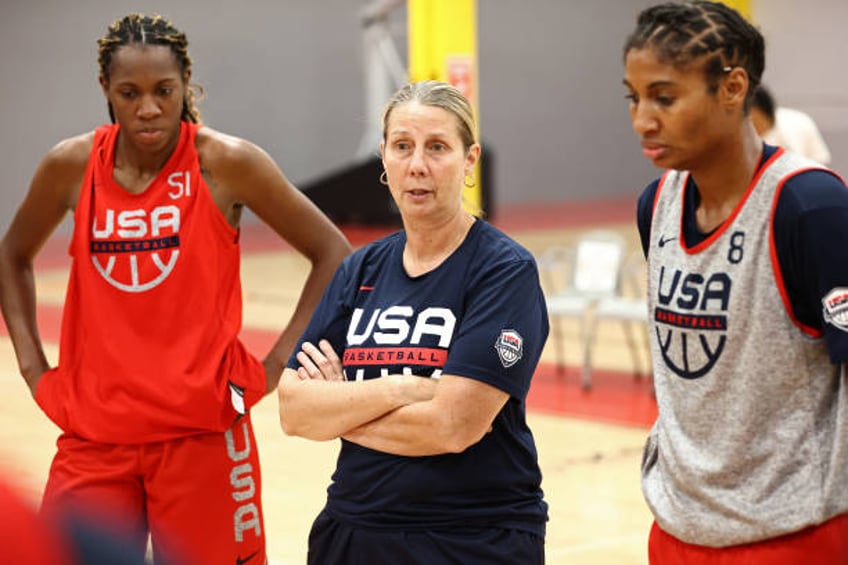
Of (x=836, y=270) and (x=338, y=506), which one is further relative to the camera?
(x=338, y=506)

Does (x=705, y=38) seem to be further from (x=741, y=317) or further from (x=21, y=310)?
(x=21, y=310)

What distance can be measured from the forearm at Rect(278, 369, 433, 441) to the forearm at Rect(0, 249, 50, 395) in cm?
Result: 108

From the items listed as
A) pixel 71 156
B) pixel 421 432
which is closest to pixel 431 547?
pixel 421 432

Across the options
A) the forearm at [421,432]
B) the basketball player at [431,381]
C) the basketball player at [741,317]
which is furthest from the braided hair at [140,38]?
the basketball player at [741,317]

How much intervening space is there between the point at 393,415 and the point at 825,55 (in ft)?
43.8

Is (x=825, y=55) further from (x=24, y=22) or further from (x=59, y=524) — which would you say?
(x=59, y=524)

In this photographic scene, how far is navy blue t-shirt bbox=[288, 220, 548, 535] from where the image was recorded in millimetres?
2602

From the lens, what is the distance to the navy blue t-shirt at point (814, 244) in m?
2.01

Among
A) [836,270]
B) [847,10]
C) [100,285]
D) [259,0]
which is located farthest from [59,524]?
[259,0]

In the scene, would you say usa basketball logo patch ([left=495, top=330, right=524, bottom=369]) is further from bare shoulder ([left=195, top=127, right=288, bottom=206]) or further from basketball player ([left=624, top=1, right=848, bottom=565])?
bare shoulder ([left=195, top=127, right=288, bottom=206])

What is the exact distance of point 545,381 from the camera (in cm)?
912

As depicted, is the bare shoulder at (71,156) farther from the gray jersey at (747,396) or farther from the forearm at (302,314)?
the gray jersey at (747,396)

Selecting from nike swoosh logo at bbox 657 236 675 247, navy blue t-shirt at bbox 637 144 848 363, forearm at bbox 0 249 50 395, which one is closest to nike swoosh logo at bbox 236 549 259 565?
forearm at bbox 0 249 50 395

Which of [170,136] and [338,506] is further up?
[170,136]
